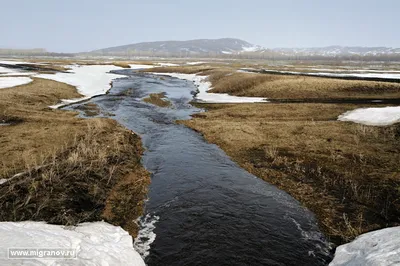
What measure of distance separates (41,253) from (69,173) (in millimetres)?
Result: 6565

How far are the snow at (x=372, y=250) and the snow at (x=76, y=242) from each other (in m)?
6.79

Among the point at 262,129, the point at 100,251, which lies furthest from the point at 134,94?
the point at 100,251

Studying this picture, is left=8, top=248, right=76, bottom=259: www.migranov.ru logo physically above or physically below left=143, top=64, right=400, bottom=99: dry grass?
below

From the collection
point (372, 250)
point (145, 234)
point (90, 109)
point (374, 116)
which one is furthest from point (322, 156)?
point (90, 109)

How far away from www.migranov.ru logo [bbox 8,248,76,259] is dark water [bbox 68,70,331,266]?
270 centimetres

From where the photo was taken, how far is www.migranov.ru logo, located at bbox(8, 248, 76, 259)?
7.21m

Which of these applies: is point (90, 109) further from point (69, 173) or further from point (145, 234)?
point (145, 234)

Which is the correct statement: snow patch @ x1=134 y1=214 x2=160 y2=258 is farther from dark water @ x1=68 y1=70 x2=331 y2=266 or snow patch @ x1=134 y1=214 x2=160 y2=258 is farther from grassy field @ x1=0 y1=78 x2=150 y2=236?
grassy field @ x1=0 y1=78 x2=150 y2=236

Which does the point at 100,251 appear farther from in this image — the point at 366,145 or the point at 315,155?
the point at 366,145

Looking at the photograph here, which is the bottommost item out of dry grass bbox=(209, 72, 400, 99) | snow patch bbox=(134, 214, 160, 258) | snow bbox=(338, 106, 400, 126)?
snow patch bbox=(134, 214, 160, 258)

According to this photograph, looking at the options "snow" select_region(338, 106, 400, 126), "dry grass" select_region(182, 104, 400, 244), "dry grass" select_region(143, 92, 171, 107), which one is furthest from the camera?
"dry grass" select_region(143, 92, 171, 107)

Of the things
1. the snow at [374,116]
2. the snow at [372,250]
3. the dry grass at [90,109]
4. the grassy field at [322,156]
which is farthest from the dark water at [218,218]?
the snow at [374,116]

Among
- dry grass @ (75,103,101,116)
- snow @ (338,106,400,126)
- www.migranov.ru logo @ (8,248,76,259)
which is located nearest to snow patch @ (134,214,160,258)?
www.migranov.ru logo @ (8,248,76,259)

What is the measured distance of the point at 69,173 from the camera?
1370cm
